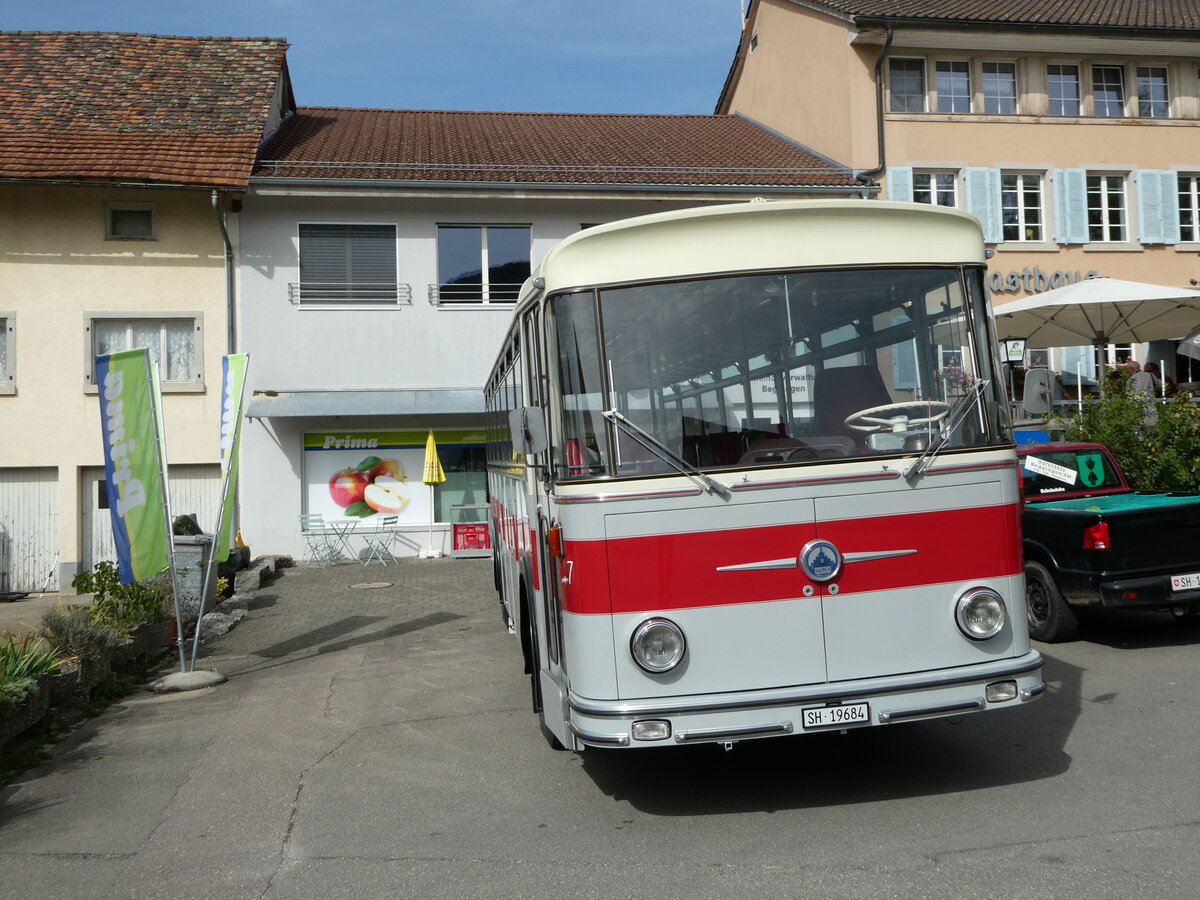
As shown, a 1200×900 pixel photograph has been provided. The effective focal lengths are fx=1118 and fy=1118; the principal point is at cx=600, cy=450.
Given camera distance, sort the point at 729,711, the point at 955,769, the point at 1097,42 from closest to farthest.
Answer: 1. the point at 729,711
2. the point at 955,769
3. the point at 1097,42

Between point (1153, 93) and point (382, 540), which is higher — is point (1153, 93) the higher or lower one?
the higher one

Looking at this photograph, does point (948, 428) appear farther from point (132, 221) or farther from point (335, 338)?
point (132, 221)

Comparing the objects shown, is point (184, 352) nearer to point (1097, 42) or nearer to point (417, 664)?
point (417, 664)

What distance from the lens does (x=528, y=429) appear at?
5883 millimetres

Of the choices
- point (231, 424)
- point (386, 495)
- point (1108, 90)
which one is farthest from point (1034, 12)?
point (231, 424)

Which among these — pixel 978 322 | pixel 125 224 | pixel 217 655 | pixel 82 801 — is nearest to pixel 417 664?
pixel 217 655

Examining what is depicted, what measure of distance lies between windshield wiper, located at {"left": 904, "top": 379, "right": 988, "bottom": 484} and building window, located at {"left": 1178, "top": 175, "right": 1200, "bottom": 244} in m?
21.5

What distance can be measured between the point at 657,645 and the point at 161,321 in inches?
703

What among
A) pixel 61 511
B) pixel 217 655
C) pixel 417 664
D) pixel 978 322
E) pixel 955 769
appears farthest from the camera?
pixel 61 511

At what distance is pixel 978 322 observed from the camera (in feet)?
18.8

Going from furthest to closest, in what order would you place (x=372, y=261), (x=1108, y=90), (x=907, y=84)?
(x=1108, y=90) → (x=907, y=84) → (x=372, y=261)

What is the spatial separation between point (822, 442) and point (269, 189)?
673 inches

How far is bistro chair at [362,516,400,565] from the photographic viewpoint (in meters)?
20.6

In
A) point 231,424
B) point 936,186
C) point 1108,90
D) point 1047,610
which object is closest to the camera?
point 1047,610
